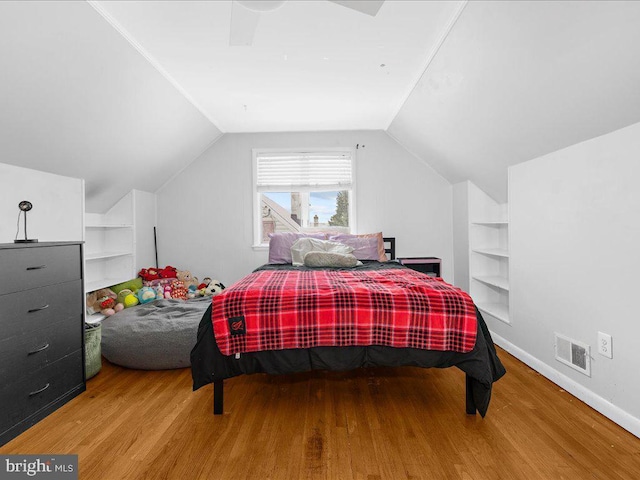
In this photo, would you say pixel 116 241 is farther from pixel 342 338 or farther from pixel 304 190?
pixel 342 338

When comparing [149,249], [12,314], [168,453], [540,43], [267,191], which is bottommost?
[168,453]

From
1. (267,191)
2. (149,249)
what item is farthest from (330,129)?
(149,249)

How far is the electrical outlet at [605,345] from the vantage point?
1.96 meters

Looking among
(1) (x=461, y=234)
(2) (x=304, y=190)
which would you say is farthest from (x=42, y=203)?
(1) (x=461, y=234)

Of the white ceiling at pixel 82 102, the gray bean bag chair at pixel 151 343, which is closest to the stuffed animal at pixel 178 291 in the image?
the gray bean bag chair at pixel 151 343

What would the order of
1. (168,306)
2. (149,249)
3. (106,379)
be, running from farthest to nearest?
(149,249), (168,306), (106,379)

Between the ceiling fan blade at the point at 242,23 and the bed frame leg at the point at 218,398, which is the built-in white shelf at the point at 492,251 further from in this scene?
the ceiling fan blade at the point at 242,23

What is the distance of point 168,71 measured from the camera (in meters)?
2.75

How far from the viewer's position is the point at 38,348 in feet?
6.43

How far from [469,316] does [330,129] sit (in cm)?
314

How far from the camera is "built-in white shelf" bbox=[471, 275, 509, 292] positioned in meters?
3.26

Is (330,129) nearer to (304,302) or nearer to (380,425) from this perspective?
(304,302)

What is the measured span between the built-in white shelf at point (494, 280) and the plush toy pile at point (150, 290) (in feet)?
9.07

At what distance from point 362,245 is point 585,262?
2.07 m
